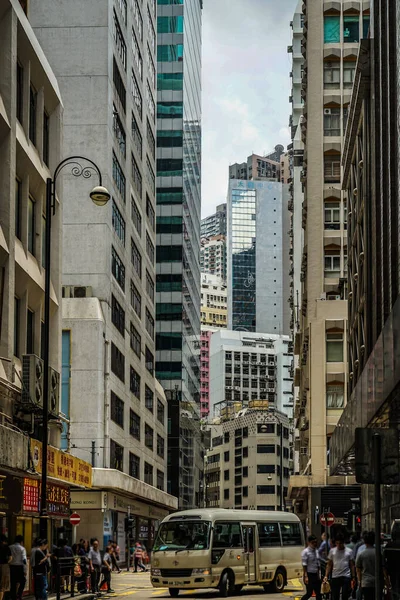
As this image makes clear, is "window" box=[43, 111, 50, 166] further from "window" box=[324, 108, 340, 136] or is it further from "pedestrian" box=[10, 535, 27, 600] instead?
"window" box=[324, 108, 340, 136]

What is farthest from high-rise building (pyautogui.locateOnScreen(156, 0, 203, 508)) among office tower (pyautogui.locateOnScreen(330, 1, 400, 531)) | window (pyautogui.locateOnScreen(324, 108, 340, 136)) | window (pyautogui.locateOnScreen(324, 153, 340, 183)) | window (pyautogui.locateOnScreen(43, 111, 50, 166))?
window (pyautogui.locateOnScreen(43, 111, 50, 166))

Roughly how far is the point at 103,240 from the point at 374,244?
27632 mm

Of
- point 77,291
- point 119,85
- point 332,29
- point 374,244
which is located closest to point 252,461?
point 332,29

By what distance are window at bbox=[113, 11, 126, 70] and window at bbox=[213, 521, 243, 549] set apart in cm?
3636

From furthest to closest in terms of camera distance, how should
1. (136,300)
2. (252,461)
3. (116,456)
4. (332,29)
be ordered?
(252,461), (332,29), (136,300), (116,456)

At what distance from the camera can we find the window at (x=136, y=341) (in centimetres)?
6912

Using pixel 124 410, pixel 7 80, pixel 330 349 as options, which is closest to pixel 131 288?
pixel 124 410

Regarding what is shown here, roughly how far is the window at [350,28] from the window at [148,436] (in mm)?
29114

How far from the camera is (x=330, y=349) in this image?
6369 centimetres

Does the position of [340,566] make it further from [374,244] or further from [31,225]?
[31,225]

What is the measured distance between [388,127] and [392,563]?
46.0ft

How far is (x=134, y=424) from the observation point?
69000mm

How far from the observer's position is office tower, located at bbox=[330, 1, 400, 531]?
22609 millimetres

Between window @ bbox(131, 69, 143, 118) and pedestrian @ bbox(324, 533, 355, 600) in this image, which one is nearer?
pedestrian @ bbox(324, 533, 355, 600)
